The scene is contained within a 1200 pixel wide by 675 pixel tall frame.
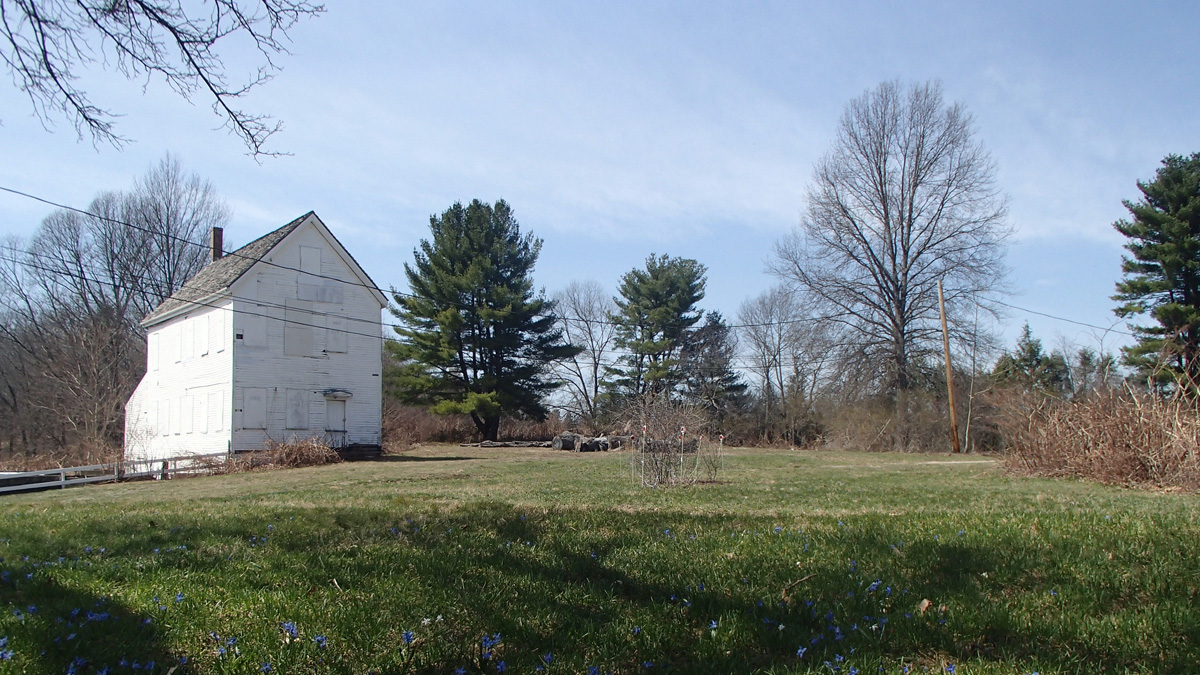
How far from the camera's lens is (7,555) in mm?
6090

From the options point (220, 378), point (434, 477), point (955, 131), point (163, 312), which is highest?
point (955, 131)

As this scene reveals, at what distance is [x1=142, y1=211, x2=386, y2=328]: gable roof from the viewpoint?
29.4m

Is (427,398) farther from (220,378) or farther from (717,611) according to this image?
(717,611)

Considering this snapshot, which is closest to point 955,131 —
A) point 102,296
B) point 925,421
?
point 925,421

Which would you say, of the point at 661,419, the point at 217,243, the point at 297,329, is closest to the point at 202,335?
the point at 297,329

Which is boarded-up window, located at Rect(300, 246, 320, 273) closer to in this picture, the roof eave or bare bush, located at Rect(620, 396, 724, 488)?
the roof eave

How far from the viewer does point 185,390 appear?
31344mm

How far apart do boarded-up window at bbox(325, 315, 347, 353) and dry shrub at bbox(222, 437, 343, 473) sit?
495 centimetres

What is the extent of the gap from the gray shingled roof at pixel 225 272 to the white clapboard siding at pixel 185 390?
→ 22.7 inches

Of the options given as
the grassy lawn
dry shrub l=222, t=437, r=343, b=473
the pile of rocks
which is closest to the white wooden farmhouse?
dry shrub l=222, t=437, r=343, b=473

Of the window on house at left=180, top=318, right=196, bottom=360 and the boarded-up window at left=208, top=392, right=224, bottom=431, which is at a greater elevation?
the window on house at left=180, top=318, right=196, bottom=360

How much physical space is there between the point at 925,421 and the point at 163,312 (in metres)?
34.9

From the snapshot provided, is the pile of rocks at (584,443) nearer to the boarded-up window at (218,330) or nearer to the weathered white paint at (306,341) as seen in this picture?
the weathered white paint at (306,341)

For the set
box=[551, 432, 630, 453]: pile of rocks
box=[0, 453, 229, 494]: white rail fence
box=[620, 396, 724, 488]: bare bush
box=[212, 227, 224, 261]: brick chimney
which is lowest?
box=[0, 453, 229, 494]: white rail fence
